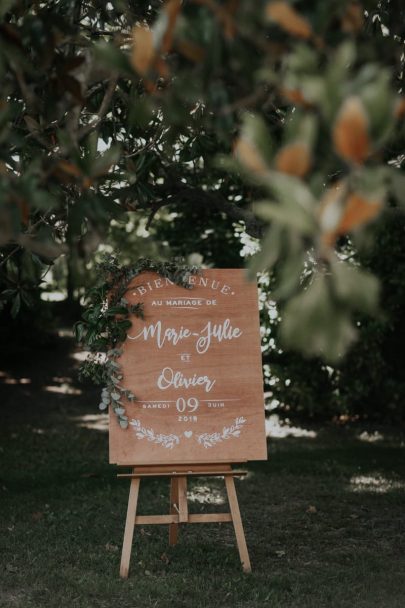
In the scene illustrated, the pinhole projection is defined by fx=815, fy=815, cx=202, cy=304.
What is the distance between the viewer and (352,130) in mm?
1569

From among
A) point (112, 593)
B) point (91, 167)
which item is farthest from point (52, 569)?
point (91, 167)

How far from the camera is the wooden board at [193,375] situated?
528 cm

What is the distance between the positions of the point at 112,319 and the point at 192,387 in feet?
2.27

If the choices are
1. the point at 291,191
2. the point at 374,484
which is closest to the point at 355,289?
the point at 291,191

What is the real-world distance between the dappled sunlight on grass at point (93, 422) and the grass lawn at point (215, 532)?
0.45m

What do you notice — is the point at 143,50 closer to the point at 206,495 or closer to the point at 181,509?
the point at 181,509

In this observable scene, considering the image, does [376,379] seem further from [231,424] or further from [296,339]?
[296,339]

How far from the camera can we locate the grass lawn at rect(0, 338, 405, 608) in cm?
484

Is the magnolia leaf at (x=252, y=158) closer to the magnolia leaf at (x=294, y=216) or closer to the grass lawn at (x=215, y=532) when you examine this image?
the magnolia leaf at (x=294, y=216)

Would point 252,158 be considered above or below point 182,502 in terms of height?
above

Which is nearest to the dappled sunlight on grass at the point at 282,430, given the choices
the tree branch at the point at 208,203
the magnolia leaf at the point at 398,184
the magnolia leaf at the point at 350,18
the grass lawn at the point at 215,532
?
the grass lawn at the point at 215,532

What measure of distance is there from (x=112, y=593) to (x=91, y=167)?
332 centimetres

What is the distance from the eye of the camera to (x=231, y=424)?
5355 mm

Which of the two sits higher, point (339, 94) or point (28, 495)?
point (339, 94)
